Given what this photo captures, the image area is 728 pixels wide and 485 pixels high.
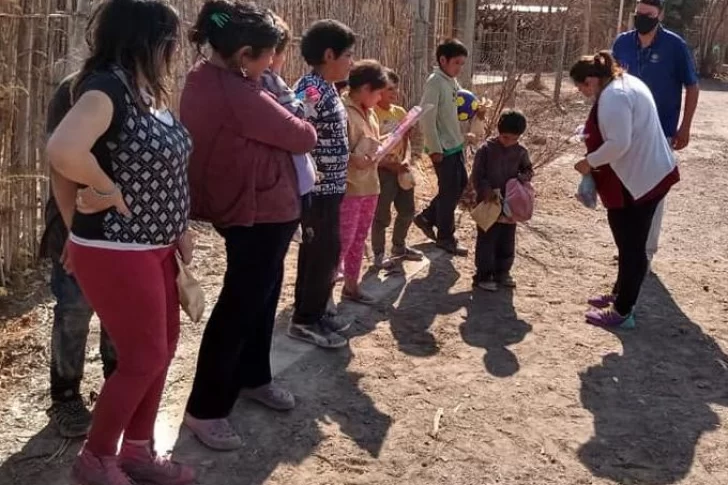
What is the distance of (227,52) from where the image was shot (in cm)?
310

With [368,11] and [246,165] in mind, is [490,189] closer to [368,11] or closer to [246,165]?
[246,165]

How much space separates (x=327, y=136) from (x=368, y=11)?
16.8ft

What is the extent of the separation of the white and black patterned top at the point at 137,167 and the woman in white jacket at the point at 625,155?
2.57 meters

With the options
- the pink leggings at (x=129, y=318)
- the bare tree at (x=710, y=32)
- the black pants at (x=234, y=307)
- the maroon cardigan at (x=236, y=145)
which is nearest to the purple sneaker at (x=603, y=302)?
the black pants at (x=234, y=307)

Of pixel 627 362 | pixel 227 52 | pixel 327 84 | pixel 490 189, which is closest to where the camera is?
pixel 227 52

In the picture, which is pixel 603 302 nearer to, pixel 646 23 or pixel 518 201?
pixel 518 201

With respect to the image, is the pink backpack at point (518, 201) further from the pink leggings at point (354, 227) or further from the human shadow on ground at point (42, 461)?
the human shadow on ground at point (42, 461)

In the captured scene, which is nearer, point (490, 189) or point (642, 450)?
point (642, 450)

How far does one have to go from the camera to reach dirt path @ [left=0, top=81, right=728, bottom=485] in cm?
345

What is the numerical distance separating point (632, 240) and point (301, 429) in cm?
224

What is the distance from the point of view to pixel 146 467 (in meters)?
3.11

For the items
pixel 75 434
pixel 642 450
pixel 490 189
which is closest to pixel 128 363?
pixel 75 434

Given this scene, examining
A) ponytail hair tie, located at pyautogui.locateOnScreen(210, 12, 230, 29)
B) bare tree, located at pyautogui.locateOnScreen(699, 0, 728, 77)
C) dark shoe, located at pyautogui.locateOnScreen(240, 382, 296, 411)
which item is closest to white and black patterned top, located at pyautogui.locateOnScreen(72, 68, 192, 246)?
ponytail hair tie, located at pyautogui.locateOnScreen(210, 12, 230, 29)

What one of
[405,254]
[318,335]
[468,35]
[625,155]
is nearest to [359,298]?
[318,335]
